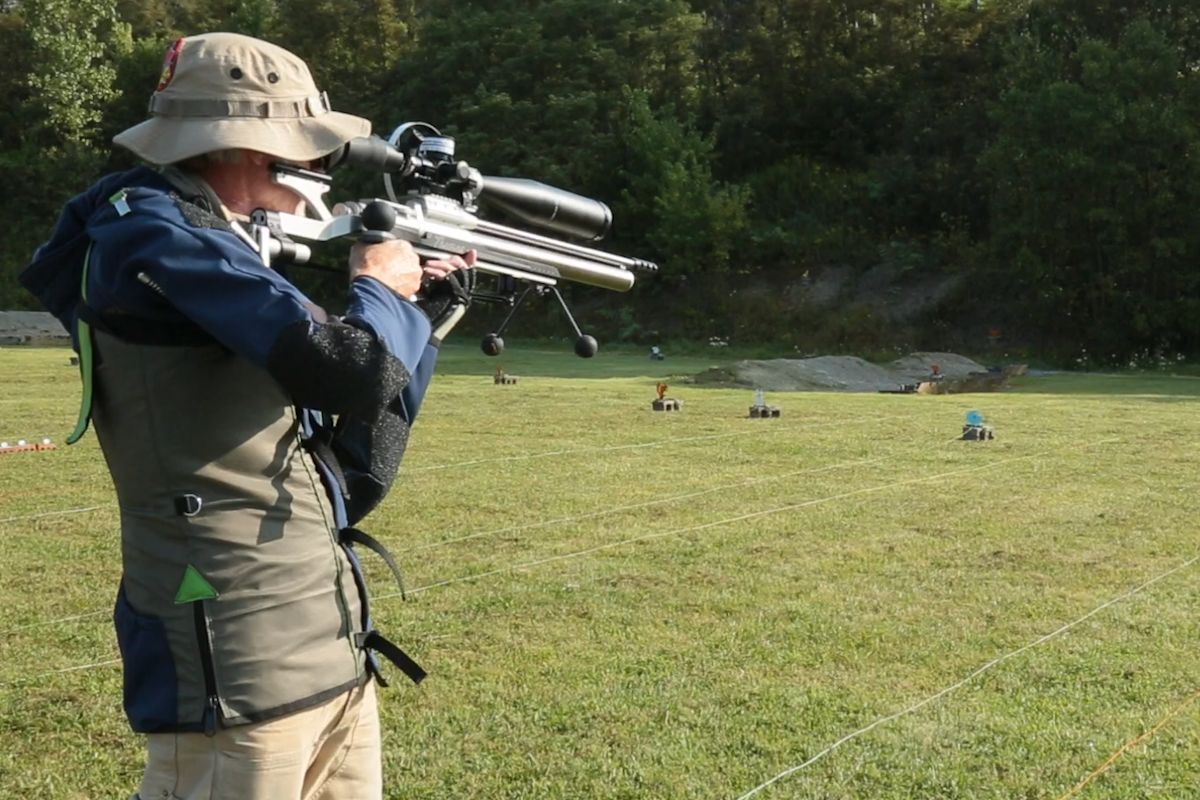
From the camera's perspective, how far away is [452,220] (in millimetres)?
3076

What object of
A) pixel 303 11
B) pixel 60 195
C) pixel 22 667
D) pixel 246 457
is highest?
pixel 303 11

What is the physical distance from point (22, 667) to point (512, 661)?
2.26 metres

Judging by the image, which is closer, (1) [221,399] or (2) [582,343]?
(1) [221,399]

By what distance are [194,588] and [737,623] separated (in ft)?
16.8

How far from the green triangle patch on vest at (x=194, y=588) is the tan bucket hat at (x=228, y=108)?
741mm

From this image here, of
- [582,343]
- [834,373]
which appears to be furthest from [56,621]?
[834,373]

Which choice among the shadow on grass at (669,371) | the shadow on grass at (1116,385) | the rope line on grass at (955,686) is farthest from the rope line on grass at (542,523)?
the shadow on grass at (1116,385)

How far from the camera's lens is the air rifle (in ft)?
9.05

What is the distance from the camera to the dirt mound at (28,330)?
40594mm

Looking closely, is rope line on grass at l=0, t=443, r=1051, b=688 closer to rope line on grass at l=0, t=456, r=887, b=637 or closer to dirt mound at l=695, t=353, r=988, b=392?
rope line on grass at l=0, t=456, r=887, b=637

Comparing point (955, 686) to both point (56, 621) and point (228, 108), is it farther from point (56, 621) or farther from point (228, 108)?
point (228, 108)

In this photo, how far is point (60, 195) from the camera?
53406 millimetres

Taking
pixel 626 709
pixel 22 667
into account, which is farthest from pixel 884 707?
pixel 22 667

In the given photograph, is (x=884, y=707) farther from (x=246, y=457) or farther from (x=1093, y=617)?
(x=246, y=457)
